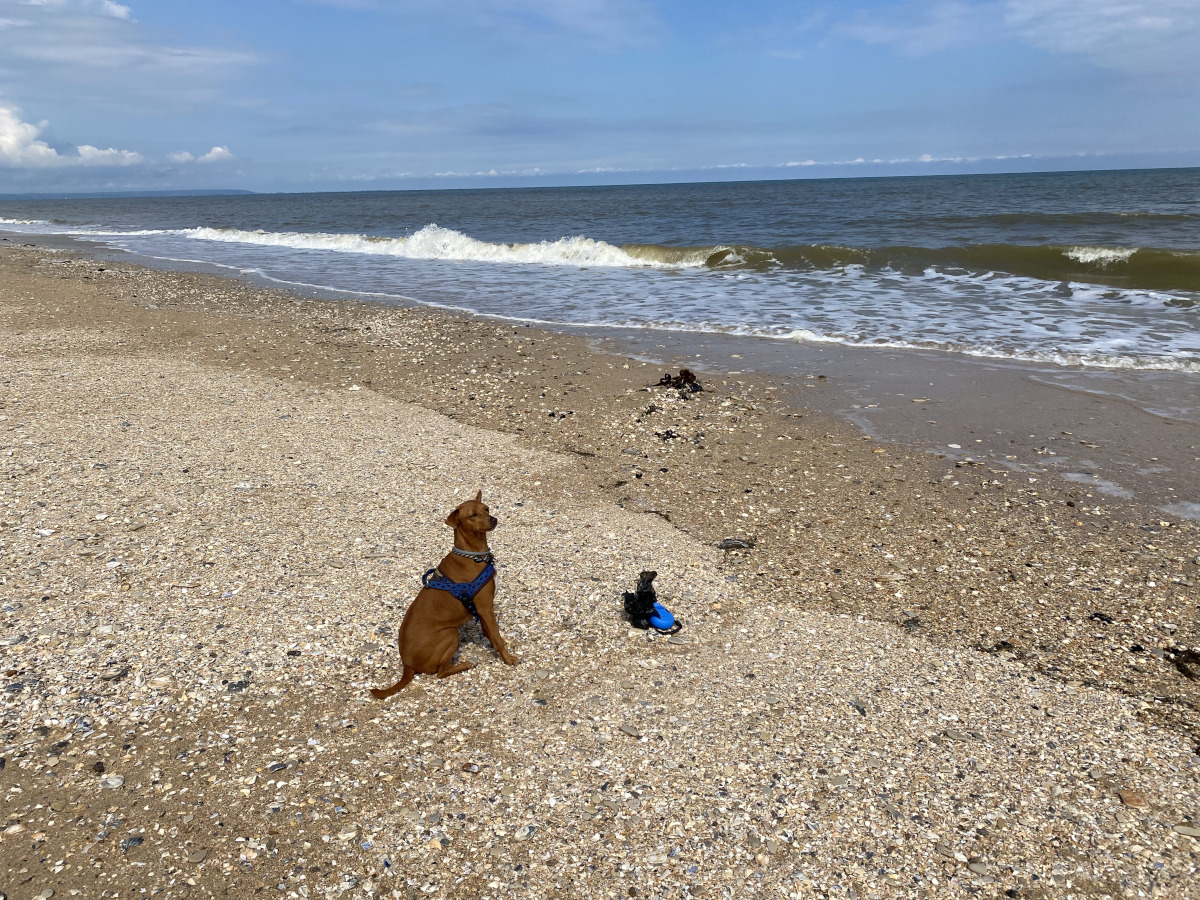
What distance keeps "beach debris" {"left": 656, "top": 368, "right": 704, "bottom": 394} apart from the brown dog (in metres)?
5.96

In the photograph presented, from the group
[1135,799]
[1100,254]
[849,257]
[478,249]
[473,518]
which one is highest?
[478,249]

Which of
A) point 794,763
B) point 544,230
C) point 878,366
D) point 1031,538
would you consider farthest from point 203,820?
point 544,230

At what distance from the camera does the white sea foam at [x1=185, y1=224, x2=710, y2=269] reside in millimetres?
27281

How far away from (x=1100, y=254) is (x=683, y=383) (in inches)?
802

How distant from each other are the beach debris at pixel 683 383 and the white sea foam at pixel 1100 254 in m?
19.4

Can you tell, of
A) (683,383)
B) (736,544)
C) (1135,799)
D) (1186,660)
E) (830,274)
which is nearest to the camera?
(1135,799)

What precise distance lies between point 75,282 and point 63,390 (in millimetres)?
12210

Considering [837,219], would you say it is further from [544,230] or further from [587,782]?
[587,782]

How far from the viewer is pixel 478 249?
30.8 meters

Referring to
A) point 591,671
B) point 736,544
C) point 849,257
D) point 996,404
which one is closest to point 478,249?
point 849,257

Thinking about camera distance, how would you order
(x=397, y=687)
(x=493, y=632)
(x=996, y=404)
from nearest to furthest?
(x=397, y=687), (x=493, y=632), (x=996, y=404)

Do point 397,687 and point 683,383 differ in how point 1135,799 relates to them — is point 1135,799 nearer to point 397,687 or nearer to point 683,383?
point 397,687

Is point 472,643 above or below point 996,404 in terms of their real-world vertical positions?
below

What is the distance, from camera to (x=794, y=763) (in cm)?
354
